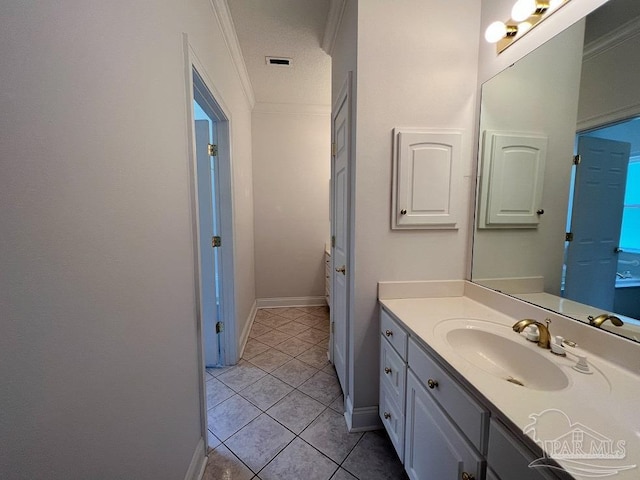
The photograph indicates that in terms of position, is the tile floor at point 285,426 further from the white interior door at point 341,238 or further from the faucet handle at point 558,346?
the faucet handle at point 558,346

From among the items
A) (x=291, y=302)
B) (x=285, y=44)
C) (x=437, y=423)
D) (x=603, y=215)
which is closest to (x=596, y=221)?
(x=603, y=215)

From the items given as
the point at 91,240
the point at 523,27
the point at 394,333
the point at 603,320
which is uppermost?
the point at 523,27

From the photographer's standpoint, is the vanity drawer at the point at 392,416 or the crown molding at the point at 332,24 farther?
the crown molding at the point at 332,24

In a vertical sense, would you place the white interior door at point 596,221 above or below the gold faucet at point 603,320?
above

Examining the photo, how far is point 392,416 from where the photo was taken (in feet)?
4.31

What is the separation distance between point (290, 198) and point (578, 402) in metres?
3.22

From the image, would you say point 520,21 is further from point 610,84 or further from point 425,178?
point 425,178

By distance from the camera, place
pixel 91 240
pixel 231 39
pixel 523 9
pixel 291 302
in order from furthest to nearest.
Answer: pixel 291 302
pixel 231 39
pixel 523 9
pixel 91 240

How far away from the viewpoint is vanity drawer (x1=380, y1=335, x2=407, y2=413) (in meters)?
1.20

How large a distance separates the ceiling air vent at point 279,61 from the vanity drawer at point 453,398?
2.56 m

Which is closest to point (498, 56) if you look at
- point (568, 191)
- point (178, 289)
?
point (568, 191)

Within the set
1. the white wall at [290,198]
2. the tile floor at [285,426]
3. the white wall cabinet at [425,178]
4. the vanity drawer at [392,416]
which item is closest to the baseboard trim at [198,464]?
the tile floor at [285,426]

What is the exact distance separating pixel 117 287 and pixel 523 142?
173 centimetres

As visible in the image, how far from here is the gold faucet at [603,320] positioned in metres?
0.86
